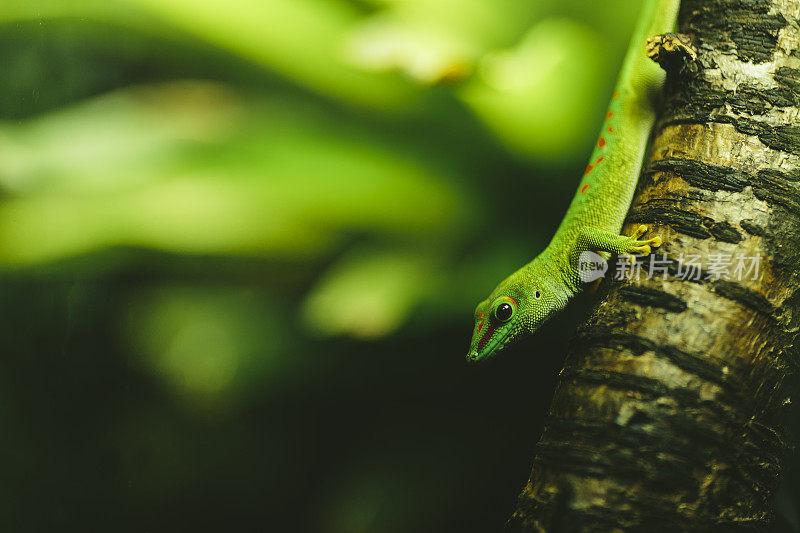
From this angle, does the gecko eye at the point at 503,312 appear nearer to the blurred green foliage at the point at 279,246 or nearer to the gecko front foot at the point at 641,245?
the blurred green foliage at the point at 279,246

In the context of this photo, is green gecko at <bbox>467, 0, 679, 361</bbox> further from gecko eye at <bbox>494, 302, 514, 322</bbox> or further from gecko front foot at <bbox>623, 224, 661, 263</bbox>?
gecko front foot at <bbox>623, 224, 661, 263</bbox>

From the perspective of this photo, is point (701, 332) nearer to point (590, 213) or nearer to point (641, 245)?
point (641, 245)

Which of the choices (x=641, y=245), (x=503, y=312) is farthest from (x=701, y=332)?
(x=503, y=312)

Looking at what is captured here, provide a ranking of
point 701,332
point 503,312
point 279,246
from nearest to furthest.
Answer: point 701,332 → point 503,312 → point 279,246

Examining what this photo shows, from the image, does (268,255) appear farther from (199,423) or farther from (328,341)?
(199,423)

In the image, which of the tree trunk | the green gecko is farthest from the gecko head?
the tree trunk

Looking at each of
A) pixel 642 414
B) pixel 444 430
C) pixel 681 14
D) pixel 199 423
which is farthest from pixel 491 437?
pixel 681 14
